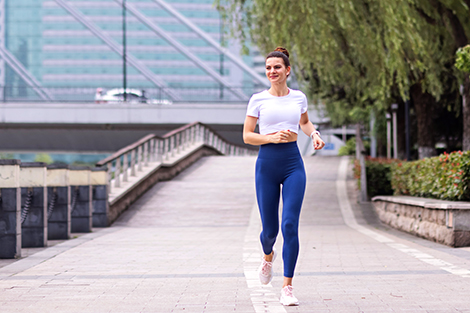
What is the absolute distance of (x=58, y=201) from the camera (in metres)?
10.5

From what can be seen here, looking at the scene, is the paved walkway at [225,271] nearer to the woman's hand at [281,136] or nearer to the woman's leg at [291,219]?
the woman's leg at [291,219]

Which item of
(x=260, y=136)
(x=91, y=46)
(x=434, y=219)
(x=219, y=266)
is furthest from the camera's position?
(x=91, y=46)

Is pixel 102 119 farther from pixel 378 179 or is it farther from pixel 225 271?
pixel 225 271

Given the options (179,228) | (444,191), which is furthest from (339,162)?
(444,191)

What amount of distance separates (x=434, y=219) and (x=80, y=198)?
6.23m

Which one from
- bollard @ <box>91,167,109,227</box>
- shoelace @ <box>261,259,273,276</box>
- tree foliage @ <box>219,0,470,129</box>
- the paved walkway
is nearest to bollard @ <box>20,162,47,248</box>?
the paved walkway

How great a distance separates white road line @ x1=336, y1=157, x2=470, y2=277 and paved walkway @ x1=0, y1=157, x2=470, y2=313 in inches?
0.8

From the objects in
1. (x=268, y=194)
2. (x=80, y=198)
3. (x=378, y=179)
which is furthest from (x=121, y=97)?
(x=268, y=194)

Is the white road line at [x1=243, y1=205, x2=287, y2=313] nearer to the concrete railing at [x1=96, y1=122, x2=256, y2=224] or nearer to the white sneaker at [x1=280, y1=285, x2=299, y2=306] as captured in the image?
the white sneaker at [x1=280, y1=285, x2=299, y2=306]

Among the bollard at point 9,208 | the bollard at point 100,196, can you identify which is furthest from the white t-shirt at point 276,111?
the bollard at point 100,196

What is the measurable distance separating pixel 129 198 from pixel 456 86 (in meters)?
9.47

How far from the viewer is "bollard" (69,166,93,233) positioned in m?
11.9

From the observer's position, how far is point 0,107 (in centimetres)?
4253

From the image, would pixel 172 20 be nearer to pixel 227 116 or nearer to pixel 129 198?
pixel 227 116
